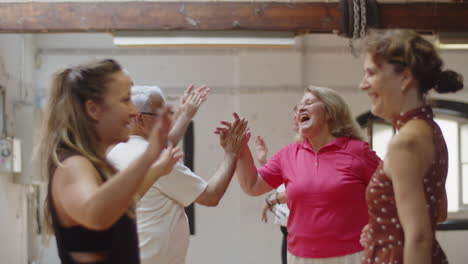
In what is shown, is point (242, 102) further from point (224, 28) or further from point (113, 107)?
point (113, 107)

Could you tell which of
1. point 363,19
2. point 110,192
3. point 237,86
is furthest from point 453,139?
point 110,192

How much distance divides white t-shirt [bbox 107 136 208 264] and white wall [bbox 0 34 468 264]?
4347mm

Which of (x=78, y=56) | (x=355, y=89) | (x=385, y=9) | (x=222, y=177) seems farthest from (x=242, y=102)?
(x=222, y=177)

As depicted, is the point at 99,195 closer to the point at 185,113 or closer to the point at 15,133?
the point at 185,113

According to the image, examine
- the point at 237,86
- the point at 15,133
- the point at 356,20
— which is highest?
the point at 356,20

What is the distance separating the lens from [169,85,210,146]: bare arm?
6.07 ft

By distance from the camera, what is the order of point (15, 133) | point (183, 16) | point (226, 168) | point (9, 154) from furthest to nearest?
point (15, 133)
point (9, 154)
point (183, 16)
point (226, 168)

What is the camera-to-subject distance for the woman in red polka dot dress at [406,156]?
1.72 metres

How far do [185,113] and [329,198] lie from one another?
45.9 inches

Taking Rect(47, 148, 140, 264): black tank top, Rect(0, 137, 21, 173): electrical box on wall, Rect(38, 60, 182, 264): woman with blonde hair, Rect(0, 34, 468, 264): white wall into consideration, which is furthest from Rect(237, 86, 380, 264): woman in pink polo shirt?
Rect(0, 34, 468, 264): white wall

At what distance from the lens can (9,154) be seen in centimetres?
580

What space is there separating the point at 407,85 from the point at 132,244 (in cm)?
91

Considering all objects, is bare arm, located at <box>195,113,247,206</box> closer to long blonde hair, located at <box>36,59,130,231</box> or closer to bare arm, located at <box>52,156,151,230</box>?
long blonde hair, located at <box>36,59,130,231</box>

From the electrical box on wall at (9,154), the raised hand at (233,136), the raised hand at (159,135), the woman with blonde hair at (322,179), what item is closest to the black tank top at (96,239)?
the raised hand at (159,135)
